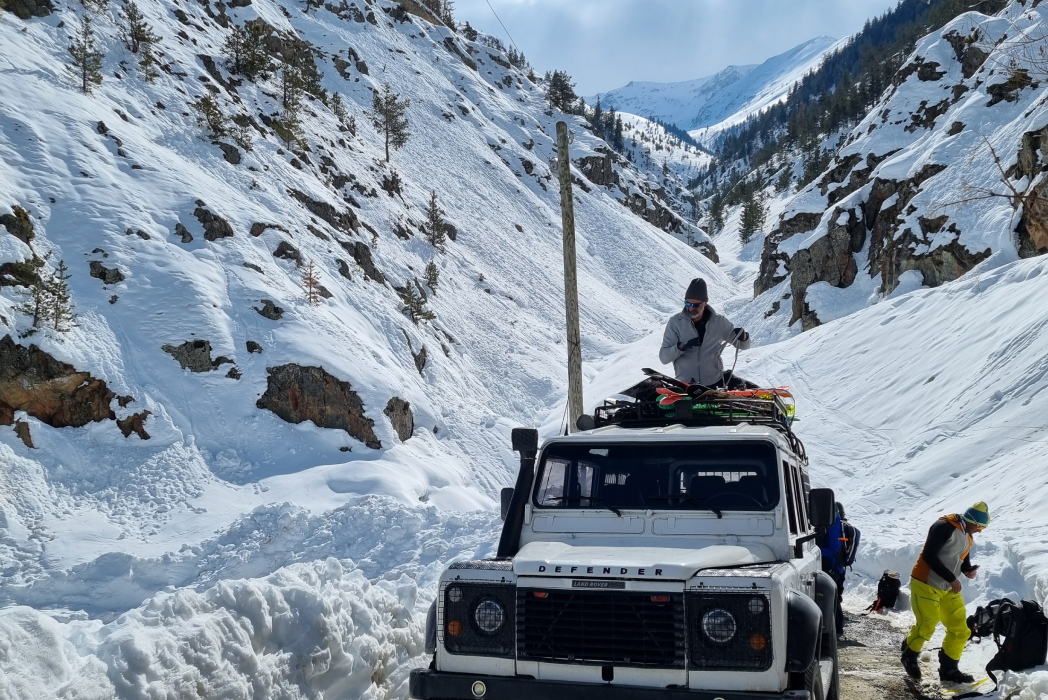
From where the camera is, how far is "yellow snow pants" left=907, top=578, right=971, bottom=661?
251 inches

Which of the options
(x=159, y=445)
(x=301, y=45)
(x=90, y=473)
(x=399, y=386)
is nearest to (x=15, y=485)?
(x=90, y=473)

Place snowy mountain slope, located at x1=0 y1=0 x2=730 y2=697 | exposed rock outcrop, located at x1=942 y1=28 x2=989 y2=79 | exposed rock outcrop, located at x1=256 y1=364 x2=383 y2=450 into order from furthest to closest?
exposed rock outcrop, located at x1=942 y1=28 x2=989 y2=79 < exposed rock outcrop, located at x1=256 y1=364 x2=383 y2=450 < snowy mountain slope, located at x1=0 y1=0 x2=730 y2=697

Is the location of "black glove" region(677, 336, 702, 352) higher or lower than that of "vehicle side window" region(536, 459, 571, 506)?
higher

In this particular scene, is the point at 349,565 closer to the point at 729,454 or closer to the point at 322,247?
the point at 729,454

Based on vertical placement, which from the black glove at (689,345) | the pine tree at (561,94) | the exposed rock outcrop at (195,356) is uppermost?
the pine tree at (561,94)

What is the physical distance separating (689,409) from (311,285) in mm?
14226

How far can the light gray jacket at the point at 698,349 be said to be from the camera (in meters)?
7.57

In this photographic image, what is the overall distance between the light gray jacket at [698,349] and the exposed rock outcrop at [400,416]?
9.46 meters

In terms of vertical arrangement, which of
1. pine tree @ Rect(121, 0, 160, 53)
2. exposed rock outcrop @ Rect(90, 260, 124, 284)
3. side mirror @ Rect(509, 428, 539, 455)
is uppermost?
pine tree @ Rect(121, 0, 160, 53)

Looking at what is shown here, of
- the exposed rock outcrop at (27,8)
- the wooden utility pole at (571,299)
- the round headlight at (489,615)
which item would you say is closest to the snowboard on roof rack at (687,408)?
the round headlight at (489,615)

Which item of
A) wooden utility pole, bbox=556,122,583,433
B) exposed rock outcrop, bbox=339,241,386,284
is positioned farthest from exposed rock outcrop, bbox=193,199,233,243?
wooden utility pole, bbox=556,122,583,433

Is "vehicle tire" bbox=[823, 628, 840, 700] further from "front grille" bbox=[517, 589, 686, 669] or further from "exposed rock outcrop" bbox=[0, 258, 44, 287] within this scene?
"exposed rock outcrop" bbox=[0, 258, 44, 287]

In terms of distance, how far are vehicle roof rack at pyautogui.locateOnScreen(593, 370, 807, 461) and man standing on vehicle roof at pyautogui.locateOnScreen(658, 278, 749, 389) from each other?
1.03 meters

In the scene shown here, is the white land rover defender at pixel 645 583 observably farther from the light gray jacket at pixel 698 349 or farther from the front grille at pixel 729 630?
the light gray jacket at pixel 698 349
